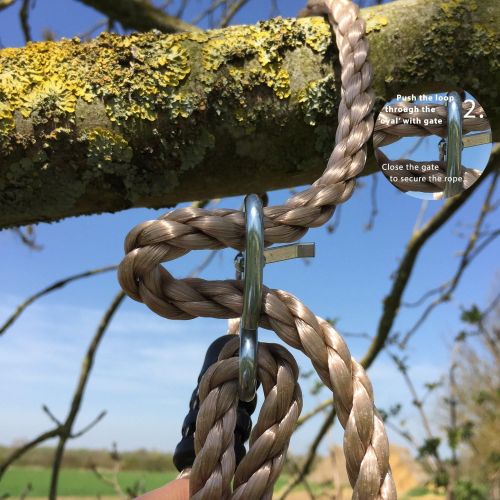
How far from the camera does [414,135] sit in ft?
1.56

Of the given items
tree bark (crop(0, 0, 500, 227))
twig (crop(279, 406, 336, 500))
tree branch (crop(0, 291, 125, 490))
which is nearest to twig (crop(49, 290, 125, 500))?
tree branch (crop(0, 291, 125, 490))

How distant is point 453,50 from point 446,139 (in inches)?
4.7

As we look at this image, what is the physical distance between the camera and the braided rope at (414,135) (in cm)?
47

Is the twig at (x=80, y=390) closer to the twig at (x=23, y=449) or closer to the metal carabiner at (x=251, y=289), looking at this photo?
the twig at (x=23, y=449)

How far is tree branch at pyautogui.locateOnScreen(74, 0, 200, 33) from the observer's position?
944 millimetres

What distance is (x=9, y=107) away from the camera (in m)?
0.51

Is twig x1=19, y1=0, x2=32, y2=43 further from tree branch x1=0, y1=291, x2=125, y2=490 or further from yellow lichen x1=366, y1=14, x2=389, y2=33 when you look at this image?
yellow lichen x1=366, y1=14, x2=389, y2=33

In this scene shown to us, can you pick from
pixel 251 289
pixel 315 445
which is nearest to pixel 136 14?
pixel 251 289

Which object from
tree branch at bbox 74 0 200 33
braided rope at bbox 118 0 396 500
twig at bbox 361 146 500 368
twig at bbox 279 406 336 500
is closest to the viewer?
braided rope at bbox 118 0 396 500

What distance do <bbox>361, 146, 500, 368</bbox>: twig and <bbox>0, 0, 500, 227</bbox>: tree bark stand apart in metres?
0.54

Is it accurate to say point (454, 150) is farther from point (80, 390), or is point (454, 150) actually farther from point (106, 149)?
point (80, 390)

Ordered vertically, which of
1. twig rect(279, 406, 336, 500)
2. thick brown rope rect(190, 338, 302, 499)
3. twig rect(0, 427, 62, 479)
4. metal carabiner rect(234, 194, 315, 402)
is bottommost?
twig rect(279, 406, 336, 500)

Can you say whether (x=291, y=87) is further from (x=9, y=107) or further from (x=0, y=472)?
(x=0, y=472)

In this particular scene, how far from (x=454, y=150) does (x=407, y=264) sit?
2.51 feet
